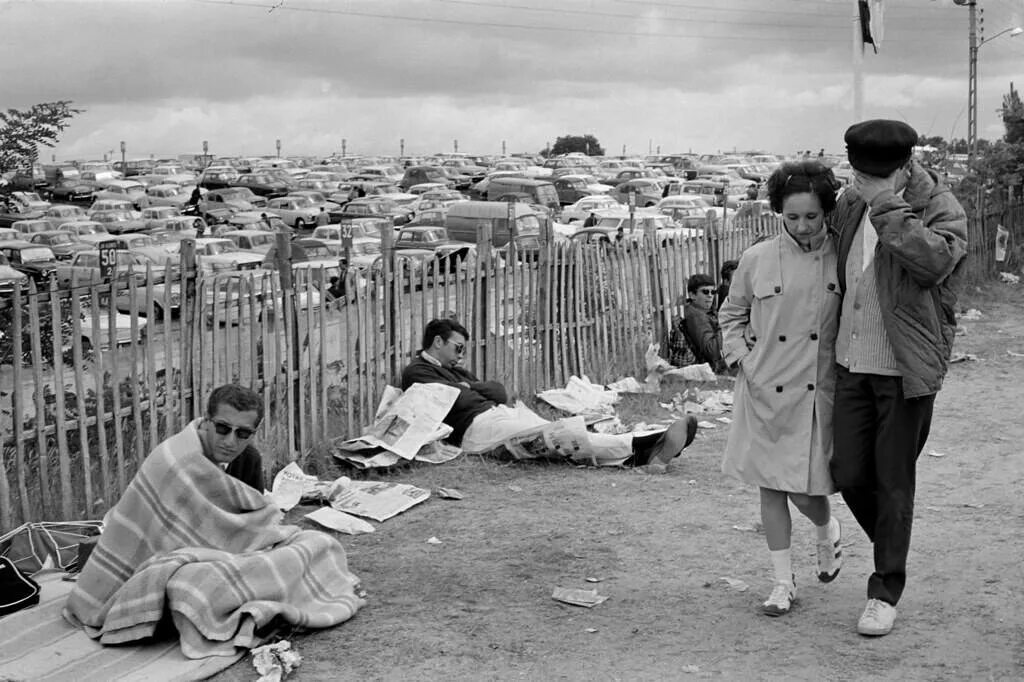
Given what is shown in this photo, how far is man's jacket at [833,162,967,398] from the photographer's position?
419cm

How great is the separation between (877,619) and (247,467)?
259cm

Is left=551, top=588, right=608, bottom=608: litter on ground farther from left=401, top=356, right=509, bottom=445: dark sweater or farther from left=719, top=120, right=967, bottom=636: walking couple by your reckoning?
left=401, top=356, right=509, bottom=445: dark sweater

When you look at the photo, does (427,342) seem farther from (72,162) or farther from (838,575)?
(72,162)

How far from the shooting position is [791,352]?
183 inches

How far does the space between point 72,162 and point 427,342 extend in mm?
83491

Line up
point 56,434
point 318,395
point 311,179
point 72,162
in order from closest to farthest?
point 56,434, point 318,395, point 311,179, point 72,162

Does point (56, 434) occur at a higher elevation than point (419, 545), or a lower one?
higher

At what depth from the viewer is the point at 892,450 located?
14.5 feet

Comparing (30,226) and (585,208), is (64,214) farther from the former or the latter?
(585,208)

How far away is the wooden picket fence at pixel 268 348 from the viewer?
6.07 meters

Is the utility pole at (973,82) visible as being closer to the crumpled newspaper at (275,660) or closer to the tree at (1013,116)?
the tree at (1013,116)

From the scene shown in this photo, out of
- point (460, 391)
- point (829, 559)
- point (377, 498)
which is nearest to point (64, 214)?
point (460, 391)

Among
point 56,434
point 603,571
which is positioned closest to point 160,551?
point 56,434

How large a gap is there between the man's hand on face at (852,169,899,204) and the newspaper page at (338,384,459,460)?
4.02m
